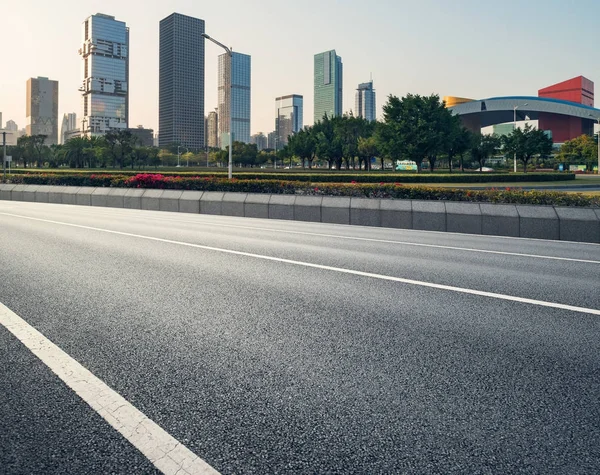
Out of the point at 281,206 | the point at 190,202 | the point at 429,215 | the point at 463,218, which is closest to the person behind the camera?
the point at 463,218

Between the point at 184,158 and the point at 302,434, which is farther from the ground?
the point at 184,158

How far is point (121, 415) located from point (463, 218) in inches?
572

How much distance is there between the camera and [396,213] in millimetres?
18078

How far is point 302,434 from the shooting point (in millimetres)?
3250

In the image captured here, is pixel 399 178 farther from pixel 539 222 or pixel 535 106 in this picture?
pixel 535 106

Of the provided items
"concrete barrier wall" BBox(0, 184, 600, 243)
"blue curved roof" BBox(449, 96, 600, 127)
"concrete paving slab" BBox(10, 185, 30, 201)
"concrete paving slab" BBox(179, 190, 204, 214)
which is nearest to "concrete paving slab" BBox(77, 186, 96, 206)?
"concrete barrier wall" BBox(0, 184, 600, 243)

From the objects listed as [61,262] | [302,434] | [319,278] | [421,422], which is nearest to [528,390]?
[421,422]

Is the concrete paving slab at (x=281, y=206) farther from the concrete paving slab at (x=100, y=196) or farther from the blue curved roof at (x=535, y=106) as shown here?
the blue curved roof at (x=535, y=106)

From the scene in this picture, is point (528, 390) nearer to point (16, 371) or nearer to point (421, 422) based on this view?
point (421, 422)

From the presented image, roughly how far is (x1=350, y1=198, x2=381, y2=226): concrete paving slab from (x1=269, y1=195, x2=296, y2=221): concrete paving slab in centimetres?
273

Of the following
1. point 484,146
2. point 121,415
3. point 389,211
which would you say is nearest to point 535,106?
point 484,146

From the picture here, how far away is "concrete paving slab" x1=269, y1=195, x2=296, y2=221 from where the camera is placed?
21.1 m

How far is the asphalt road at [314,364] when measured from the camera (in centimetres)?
Result: 306

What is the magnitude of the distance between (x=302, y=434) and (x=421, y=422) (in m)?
0.74
